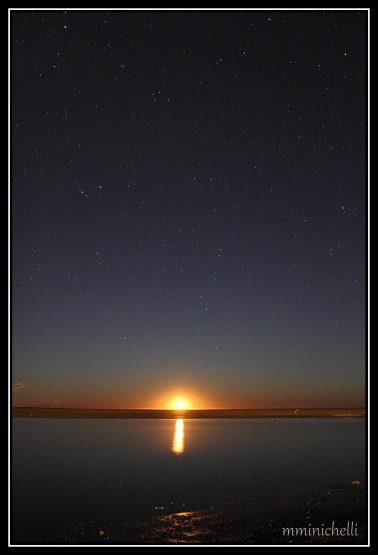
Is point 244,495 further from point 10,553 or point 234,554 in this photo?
point 10,553

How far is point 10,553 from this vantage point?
23.8 ft

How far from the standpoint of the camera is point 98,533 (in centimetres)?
1068

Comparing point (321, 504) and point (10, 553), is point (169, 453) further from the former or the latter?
point (10, 553)

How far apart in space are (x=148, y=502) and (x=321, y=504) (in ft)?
15.2

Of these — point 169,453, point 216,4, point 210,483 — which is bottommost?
point 169,453

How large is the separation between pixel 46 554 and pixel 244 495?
27.5 feet

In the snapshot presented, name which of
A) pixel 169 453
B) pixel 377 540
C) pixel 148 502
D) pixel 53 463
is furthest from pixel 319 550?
pixel 169 453

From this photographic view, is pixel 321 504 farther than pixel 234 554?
Yes

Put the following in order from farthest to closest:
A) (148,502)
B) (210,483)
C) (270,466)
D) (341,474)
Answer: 1. (270,466)
2. (341,474)
3. (210,483)
4. (148,502)

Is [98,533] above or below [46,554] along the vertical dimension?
below

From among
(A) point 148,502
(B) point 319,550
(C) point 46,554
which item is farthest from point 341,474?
(C) point 46,554

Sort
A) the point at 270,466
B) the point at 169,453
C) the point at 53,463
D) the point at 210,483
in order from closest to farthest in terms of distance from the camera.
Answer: the point at 210,483 → the point at 270,466 → the point at 53,463 → the point at 169,453

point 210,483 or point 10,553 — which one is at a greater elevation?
point 10,553

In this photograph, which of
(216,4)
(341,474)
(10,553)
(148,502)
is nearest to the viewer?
(10,553)
